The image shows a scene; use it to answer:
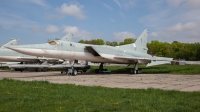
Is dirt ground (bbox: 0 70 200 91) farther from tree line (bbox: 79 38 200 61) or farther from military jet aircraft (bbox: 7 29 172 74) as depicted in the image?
tree line (bbox: 79 38 200 61)

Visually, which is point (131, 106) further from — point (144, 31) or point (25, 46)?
point (144, 31)

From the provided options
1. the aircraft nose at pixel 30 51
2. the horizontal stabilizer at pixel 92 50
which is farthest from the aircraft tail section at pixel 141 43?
the aircraft nose at pixel 30 51

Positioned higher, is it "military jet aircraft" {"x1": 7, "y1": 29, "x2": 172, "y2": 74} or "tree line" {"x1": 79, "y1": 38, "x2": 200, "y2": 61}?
"tree line" {"x1": 79, "y1": 38, "x2": 200, "y2": 61}

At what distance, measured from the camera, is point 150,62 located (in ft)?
71.1

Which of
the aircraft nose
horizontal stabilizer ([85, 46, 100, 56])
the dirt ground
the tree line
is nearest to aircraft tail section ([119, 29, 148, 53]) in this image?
horizontal stabilizer ([85, 46, 100, 56])

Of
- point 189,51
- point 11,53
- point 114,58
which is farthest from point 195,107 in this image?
point 189,51

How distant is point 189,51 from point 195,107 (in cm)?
7808

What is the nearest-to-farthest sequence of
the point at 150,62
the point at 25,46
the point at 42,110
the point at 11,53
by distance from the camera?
the point at 42,110, the point at 25,46, the point at 150,62, the point at 11,53

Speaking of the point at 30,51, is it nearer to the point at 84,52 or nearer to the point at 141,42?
the point at 84,52

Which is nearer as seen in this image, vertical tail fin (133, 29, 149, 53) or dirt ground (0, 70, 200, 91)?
dirt ground (0, 70, 200, 91)

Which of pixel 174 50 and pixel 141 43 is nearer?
pixel 141 43

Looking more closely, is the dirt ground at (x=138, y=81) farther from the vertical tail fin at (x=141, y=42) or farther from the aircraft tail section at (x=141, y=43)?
the vertical tail fin at (x=141, y=42)

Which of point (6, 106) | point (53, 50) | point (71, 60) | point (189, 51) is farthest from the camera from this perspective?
point (189, 51)

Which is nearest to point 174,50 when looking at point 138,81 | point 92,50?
point 92,50
